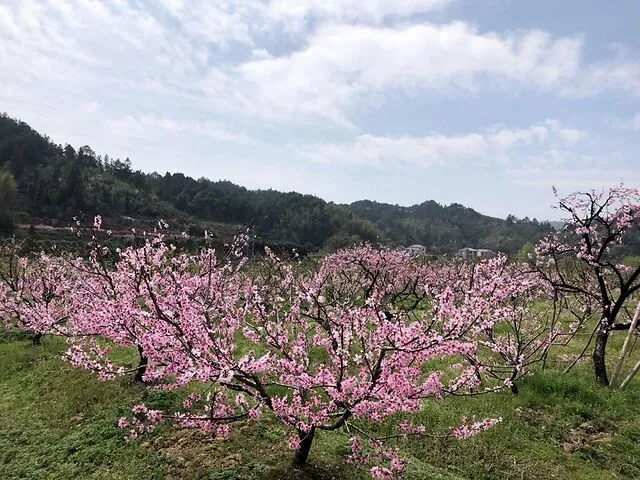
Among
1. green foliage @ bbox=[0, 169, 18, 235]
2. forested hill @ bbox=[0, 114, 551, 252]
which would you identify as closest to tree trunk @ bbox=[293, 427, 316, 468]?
forested hill @ bbox=[0, 114, 551, 252]

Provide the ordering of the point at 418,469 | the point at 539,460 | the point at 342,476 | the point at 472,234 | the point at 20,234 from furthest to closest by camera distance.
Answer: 1. the point at 472,234
2. the point at 20,234
3. the point at 539,460
4. the point at 418,469
5. the point at 342,476

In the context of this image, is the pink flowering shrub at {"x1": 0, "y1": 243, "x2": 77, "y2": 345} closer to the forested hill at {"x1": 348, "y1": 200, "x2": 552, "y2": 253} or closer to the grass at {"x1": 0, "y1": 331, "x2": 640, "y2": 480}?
the grass at {"x1": 0, "y1": 331, "x2": 640, "y2": 480}

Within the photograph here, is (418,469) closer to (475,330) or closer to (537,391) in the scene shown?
(475,330)

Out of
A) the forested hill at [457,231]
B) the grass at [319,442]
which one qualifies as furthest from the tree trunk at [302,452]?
the forested hill at [457,231]

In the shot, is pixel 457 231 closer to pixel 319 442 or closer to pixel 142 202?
pixel 142 202

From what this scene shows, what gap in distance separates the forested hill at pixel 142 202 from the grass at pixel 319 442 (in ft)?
171

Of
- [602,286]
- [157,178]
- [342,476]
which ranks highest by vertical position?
[157,178]

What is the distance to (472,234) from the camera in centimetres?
17300

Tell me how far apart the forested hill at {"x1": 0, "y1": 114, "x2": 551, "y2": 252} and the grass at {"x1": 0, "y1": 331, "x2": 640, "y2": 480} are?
5217 centimetres

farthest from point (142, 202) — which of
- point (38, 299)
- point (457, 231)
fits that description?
point (457, 231)

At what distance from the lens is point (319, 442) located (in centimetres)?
902

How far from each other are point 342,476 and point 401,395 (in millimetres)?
2127

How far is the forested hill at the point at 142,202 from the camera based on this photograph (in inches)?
2965

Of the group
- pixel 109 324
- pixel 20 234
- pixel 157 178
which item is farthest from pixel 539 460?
pixel 157 178
